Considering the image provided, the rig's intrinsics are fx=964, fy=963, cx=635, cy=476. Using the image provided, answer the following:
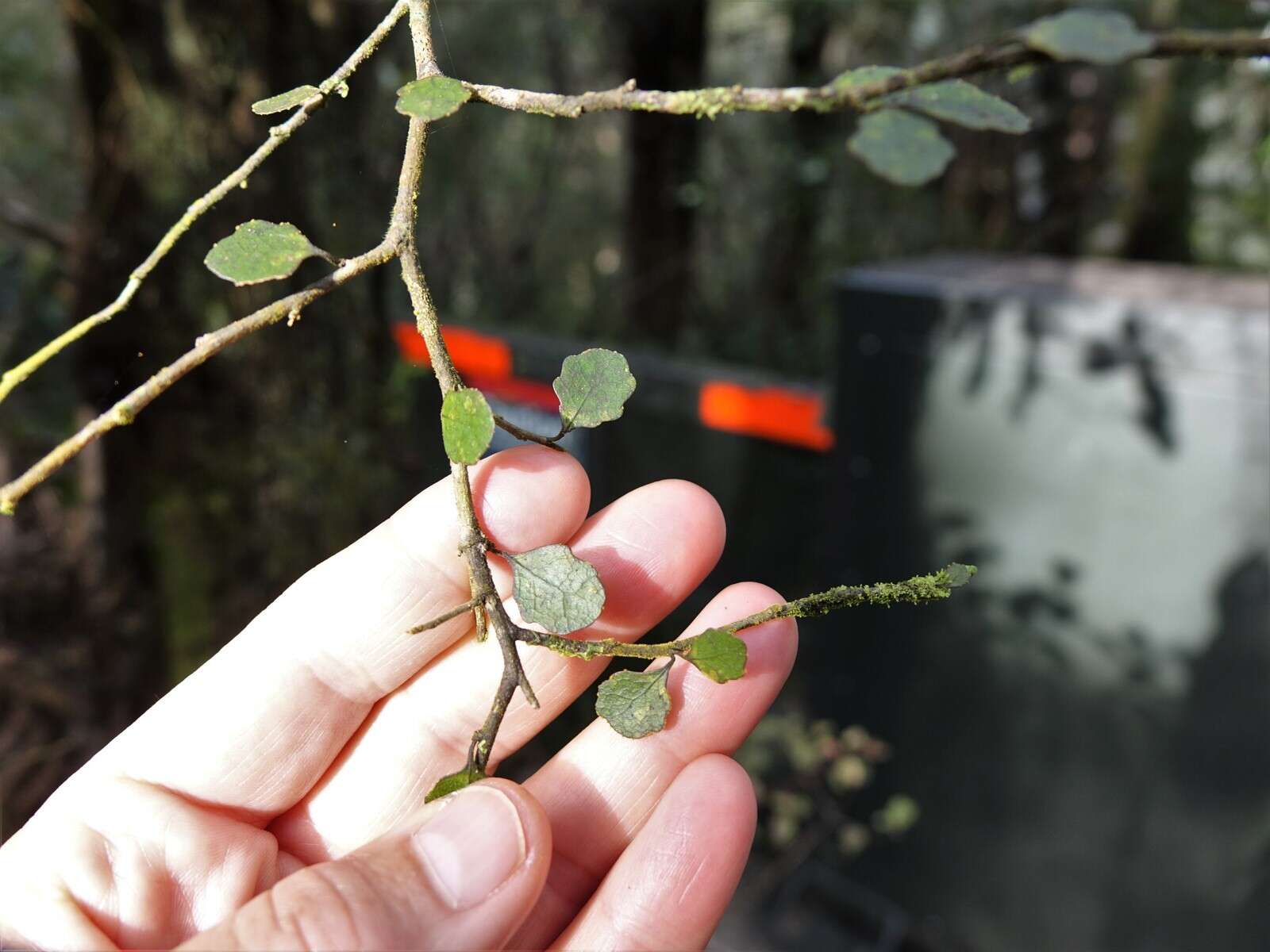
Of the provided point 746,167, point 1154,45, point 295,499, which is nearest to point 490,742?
point 1154,45

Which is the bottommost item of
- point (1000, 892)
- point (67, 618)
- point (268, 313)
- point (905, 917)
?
point (905, 917)

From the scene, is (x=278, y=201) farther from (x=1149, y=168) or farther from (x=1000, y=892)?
(x=1149, y=168)

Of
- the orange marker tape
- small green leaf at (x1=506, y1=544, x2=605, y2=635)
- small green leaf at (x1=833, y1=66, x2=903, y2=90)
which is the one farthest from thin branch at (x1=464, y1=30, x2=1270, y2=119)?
the orange marker tape

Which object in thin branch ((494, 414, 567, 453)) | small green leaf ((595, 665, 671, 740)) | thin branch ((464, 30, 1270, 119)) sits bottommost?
small green leaf ((595, 665, 671, 740))

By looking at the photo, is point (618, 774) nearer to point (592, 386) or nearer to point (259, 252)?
point (592, 386)

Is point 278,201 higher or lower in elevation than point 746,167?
higher

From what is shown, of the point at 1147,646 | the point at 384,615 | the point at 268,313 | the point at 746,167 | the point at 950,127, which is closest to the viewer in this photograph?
the point at 268,313

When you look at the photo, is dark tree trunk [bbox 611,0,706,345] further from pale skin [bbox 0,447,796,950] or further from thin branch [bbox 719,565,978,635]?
thin branch [bbox 719,565,978,635]
